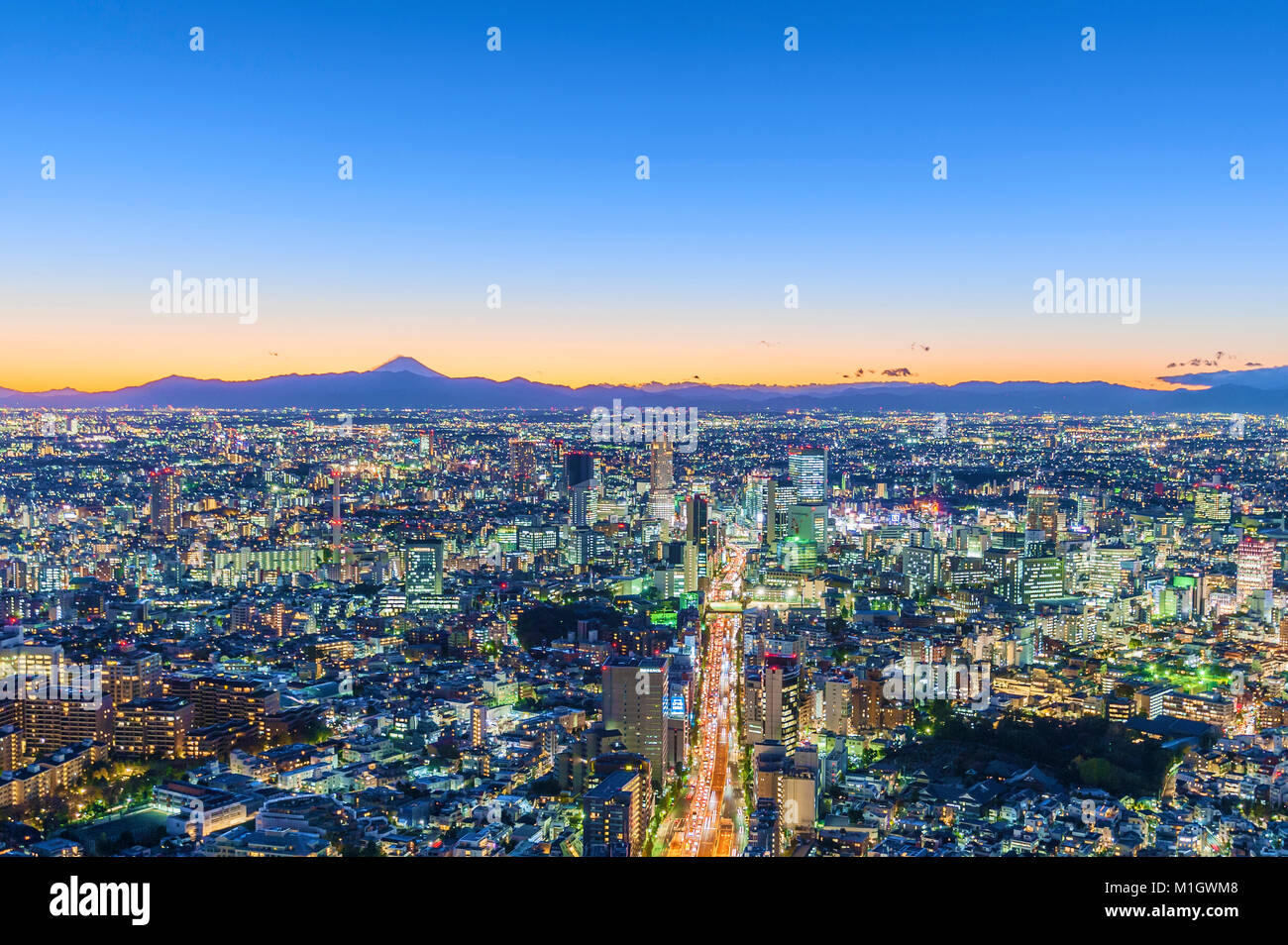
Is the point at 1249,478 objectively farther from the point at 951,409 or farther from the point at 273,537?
the point at 273,537

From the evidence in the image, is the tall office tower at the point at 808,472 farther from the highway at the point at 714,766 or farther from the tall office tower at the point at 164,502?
the tall office tower at the point at 164,502

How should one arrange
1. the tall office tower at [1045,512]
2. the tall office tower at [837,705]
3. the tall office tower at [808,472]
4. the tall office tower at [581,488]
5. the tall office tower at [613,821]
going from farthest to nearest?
the tall office tower at [808,472]
the tall office tower at [581,488]
the tall office tower at [1045,512]
the tall office tower at [837,705]
the tall office tower at [613,821]

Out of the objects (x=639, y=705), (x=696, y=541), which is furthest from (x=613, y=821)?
(x=696, y=541)

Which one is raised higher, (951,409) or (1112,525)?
(951,409)

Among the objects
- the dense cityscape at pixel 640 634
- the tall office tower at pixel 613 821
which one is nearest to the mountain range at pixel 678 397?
the dense cityscape at pixel 640 634

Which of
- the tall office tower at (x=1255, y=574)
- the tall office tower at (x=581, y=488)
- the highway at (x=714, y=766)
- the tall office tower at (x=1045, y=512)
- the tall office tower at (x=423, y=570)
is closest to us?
the highway at (x=714, y=766)
